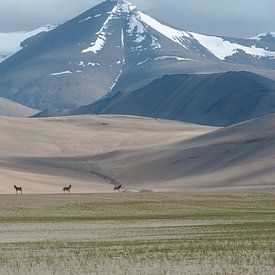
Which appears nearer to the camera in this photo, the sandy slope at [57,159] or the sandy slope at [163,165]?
the sandy slope at [57,159]

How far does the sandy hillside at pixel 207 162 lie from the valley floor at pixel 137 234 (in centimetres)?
4193

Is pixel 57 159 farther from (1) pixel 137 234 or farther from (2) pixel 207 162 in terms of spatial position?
(1) pixel 137 234

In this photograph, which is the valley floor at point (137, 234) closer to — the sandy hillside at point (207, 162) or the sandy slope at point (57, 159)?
the sandy slope at point (57, 159)

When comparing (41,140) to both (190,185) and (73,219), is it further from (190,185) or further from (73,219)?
(73,219)

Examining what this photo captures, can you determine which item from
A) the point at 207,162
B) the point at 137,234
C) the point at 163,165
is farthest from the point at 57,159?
the point at 137,234

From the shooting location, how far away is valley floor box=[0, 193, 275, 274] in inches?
1171

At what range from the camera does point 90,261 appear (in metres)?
31.0

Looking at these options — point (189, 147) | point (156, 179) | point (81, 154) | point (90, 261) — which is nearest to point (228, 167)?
point (156, 179)

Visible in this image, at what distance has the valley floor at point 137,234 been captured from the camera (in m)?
29.7

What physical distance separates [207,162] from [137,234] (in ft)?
310

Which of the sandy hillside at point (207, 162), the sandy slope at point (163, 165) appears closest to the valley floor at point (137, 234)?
the sandy slope at point (163, 165)

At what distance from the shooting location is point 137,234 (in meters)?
42.5

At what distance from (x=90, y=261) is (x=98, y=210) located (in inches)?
1241

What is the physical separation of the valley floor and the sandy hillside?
41.9 m
